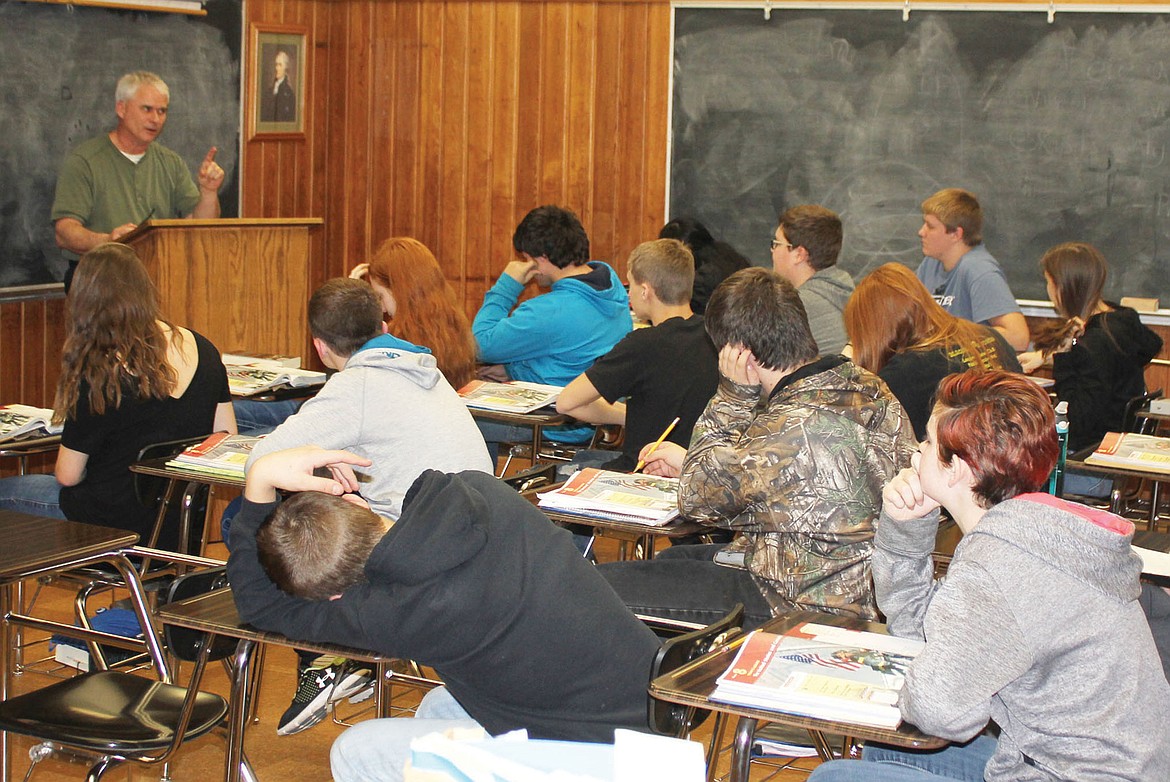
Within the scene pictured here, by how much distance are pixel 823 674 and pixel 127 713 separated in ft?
4.46

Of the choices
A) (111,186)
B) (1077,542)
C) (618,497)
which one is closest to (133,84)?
(111,186)

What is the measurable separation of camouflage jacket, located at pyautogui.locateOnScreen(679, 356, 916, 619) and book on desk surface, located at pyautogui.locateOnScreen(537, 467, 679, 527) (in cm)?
26

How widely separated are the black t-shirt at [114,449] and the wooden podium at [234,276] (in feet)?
5.18

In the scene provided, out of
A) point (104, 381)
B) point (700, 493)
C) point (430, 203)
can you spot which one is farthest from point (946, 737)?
point (430, 203)

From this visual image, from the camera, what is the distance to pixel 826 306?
5117 mm

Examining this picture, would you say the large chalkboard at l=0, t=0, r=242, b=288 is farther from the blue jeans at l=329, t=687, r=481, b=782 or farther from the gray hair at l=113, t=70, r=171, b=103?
the blue jeans at l=329, t=687, r=481, b=782

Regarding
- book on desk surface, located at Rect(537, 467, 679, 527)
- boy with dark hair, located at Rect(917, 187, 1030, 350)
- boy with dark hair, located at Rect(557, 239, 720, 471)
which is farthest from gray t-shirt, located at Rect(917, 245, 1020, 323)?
book on desk surface, located at Rect(537, 467, 679, 527)

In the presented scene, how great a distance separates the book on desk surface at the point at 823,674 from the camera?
6.46ft

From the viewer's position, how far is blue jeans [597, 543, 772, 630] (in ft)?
9.94

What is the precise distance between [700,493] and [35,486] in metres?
2.17

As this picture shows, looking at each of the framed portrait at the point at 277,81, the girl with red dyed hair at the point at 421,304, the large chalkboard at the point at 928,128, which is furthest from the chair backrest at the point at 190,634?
the framed portrait at the point at 277,81

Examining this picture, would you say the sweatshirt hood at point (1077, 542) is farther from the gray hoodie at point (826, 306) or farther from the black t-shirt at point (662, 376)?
the gray hoodie at point (826, 306)

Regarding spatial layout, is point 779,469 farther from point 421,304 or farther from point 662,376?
point 421,304

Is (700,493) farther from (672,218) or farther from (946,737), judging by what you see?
(672,218)
